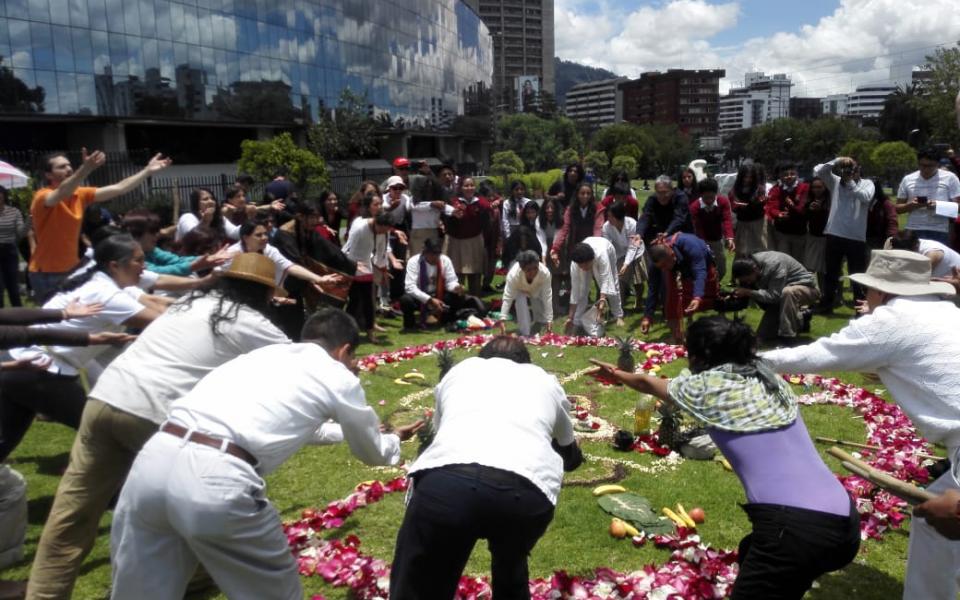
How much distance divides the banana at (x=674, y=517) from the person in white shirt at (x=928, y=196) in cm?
702

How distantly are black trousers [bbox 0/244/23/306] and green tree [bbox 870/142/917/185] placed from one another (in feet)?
146

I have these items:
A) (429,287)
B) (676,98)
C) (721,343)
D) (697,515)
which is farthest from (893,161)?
(676,98)

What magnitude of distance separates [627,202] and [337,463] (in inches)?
290

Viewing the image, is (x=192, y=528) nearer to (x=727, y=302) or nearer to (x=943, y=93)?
(x=727, y=302)

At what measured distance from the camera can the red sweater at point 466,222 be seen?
1291 centimetres

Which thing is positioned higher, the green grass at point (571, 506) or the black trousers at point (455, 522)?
the black trousers at point (455, 522)

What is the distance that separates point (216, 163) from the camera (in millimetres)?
41375

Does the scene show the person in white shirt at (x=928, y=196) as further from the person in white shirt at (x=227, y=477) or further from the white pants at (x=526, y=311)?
the person in white shirt at (x=227, y=477)

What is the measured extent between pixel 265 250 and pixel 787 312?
6.54 m

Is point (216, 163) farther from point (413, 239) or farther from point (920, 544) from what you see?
point (920, 544)

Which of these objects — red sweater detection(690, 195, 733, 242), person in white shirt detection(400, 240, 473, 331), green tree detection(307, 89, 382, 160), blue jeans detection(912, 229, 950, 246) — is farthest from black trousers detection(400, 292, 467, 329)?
green tree detection(307, 89, 382, 160)

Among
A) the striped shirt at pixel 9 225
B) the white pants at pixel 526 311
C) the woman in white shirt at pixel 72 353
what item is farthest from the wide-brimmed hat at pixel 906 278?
the striped shirt at pixel 9 225

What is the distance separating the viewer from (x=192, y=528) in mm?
3098

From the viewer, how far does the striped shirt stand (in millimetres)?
10195
